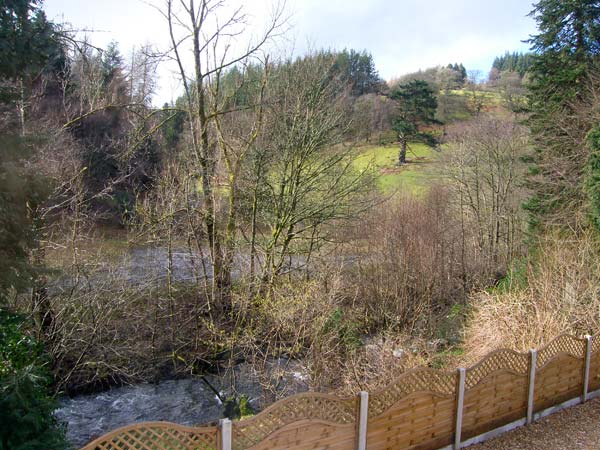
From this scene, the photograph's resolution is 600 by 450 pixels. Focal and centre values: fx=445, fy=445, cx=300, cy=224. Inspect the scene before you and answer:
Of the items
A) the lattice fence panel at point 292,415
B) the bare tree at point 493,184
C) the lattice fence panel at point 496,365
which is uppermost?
the bare tree at point 493,184

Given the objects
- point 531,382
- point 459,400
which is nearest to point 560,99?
point 531,382

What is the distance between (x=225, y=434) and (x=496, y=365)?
13.9 ft

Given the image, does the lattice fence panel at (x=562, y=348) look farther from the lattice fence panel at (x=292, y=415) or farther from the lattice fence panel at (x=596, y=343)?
the lattice fence panel at (x=292, y=415)

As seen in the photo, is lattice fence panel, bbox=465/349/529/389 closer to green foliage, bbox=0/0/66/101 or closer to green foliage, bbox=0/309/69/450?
green foliage, bbox=0/309/69/450

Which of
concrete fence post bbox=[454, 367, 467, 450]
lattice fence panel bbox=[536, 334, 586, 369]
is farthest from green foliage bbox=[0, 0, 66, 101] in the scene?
lattice fence panel bbox=[536, 334, 586, 369]

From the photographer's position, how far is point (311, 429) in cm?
477

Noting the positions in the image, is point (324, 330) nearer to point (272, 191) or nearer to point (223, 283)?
point (223, 283)

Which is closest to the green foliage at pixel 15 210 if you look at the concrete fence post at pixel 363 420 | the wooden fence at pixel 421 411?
the wooden fence at pixel 421 411

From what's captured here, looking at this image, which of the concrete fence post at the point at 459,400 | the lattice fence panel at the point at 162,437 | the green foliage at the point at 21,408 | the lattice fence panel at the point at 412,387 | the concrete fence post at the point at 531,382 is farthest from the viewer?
the concrete fence post at the point at 531,382

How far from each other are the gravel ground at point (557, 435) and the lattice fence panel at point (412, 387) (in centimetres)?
107

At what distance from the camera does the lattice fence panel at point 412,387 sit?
5316 mm

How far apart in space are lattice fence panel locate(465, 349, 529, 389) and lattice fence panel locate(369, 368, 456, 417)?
376 millimetres

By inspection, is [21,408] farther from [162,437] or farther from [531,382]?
[531,382]

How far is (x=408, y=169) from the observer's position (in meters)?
26.7
